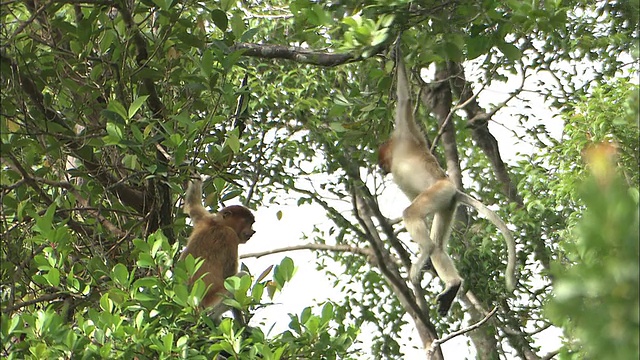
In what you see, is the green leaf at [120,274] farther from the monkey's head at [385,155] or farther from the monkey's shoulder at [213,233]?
the monkey's head at [385,155]

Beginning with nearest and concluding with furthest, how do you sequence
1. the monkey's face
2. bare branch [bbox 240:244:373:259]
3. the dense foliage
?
1. the dense foliage
2. the monkey's face
3. bare branch [bbox 240:244:373:259]

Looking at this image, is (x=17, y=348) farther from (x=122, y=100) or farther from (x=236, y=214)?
(x=236, y=214)

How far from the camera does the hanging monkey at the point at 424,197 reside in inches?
201

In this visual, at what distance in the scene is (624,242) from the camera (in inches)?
31.3

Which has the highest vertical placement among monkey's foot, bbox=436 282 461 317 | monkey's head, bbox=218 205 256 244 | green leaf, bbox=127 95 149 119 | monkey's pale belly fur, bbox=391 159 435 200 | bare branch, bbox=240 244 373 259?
bare branch, bbox=240 244 373 259

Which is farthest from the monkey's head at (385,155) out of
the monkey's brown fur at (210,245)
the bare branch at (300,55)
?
the monkey's brown fur at (210,245)

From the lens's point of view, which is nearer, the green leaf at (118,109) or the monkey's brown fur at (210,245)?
the green leaf at (118,109)

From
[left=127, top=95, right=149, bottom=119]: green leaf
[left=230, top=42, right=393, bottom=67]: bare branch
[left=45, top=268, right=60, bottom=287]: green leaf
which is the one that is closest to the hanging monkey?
[left=230, top=42, right=393, bottom=67]: bare branch

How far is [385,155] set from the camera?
5422 millimetres

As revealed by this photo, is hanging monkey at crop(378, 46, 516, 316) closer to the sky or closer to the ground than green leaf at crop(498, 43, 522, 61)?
closer to the sky

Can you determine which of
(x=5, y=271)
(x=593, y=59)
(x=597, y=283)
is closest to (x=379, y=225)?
(x=593, y=59)

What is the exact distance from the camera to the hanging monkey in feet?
16.7

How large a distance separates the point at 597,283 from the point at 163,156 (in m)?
3.25

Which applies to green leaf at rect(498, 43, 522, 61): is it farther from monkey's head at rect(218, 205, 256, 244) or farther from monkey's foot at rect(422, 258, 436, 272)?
monkey's head at rect(218, 205, 256, 244)
